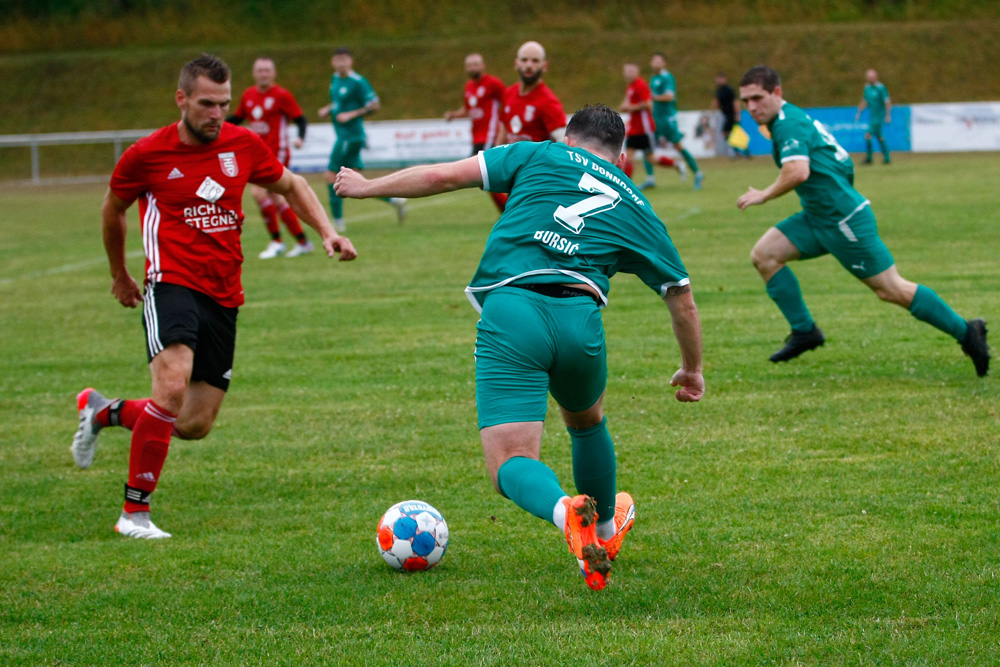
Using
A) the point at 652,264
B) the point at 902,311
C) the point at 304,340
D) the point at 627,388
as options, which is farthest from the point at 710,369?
the point at 652,264

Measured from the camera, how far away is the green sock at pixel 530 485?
11.5 feet

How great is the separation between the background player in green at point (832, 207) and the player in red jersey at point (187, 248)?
10.4 ft

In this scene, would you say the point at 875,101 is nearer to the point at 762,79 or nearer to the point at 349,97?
the point at 349,97

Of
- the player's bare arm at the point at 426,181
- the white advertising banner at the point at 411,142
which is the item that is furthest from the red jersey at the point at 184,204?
the white advertising banner at the point at 411,142

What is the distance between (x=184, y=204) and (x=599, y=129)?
214cm

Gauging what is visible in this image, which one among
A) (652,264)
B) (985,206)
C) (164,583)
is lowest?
(985,206)

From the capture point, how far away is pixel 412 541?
4449 mm

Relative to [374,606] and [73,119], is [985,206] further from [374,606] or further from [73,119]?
[73,119]

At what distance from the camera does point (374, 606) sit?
4.10 meters

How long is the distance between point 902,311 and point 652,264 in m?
6.49

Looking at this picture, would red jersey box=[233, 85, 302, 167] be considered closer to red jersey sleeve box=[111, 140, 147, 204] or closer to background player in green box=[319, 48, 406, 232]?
background player in green box=[319, 48, 406, 232]

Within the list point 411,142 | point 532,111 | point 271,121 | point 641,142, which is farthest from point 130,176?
point 411,142

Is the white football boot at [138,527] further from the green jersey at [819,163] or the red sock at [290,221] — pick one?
the red sock at [290,221]

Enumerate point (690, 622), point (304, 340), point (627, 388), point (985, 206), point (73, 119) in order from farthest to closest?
point (73, 119)
point (985, 206)
point (304, 340)
point (627, 388)
point (690, 622)
